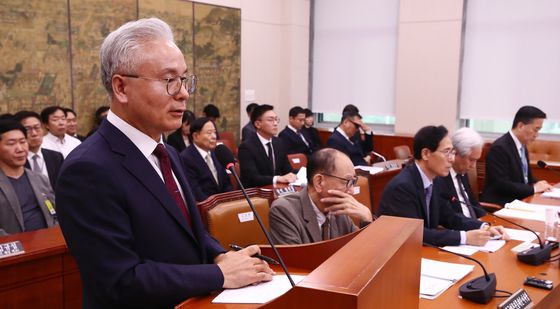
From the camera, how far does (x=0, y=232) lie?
9.77 feet

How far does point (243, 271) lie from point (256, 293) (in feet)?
0.28

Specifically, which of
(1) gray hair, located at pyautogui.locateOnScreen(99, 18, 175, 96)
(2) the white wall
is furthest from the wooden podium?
(2) the white wall

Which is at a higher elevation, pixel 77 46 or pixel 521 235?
pixel 77 46

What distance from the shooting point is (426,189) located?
304 cm

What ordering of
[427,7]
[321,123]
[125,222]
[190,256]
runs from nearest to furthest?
1. [125,222]
2. [190,256]
3. [427,7]
4. [321,123]

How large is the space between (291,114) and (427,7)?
255 cm

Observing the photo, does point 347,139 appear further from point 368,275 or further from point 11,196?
point 368,275

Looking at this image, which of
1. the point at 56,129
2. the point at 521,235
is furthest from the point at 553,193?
the point at 56,129

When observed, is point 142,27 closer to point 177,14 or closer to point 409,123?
point 177,14

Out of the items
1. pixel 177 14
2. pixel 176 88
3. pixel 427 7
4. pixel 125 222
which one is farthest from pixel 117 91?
pixel 427 7

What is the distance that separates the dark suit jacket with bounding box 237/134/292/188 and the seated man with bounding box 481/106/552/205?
197 cm

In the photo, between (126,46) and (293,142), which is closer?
(126,46)

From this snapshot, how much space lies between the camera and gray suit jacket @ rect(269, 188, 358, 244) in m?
2.37

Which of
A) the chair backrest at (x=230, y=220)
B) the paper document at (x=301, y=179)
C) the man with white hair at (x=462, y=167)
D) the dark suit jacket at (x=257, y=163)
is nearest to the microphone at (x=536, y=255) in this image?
the man with white hair at (x=462, y=167)
